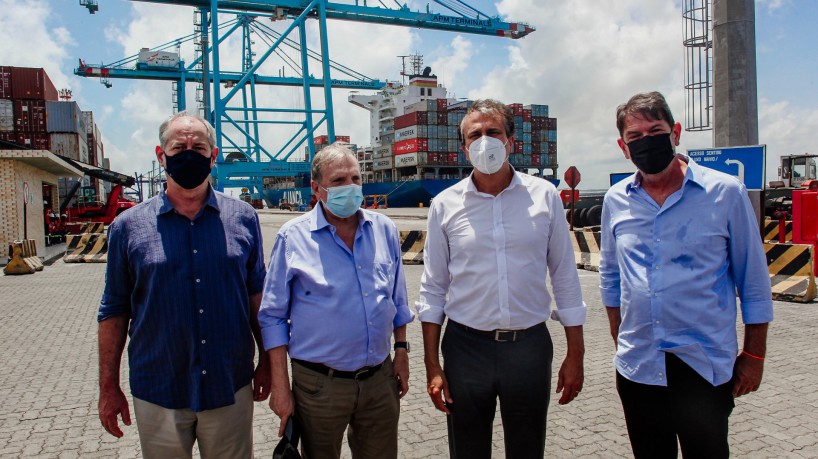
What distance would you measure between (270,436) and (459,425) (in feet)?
5.95

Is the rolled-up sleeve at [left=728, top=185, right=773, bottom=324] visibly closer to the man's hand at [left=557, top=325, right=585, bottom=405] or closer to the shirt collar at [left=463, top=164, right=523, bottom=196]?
the man's hand at [left=557, top=325, right=585, bottom=405]

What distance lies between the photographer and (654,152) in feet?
7.74

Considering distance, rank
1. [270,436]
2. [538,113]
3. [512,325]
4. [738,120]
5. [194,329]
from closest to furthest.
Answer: [194,329] → [512,325] → [270,436] → [738,120] → [538,113]

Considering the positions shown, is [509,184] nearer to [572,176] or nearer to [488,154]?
[488,154]

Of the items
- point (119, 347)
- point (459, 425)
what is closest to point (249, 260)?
point (119, 347)

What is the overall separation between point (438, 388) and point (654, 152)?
1.33 meters

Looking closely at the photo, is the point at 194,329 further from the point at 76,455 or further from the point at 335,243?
the point at 76,455

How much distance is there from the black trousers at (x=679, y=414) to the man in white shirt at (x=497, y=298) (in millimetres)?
270

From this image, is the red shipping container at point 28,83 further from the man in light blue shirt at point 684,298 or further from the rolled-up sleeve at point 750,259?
the rolled-up sleeve at point 750,259

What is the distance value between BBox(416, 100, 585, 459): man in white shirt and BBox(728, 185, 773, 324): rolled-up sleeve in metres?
0.62

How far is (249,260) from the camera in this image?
2426 mm

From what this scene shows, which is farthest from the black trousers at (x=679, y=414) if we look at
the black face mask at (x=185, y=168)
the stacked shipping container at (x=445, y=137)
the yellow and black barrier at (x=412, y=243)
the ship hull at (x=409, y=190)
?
the stacked shipping container at (x=445, y=137)

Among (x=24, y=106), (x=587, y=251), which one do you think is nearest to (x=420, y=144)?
(x=24, y=106)

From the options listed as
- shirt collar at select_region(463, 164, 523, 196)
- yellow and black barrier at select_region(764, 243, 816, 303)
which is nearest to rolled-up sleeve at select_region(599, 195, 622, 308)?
shirt collar at select_region(463, 164, 523, 196)
